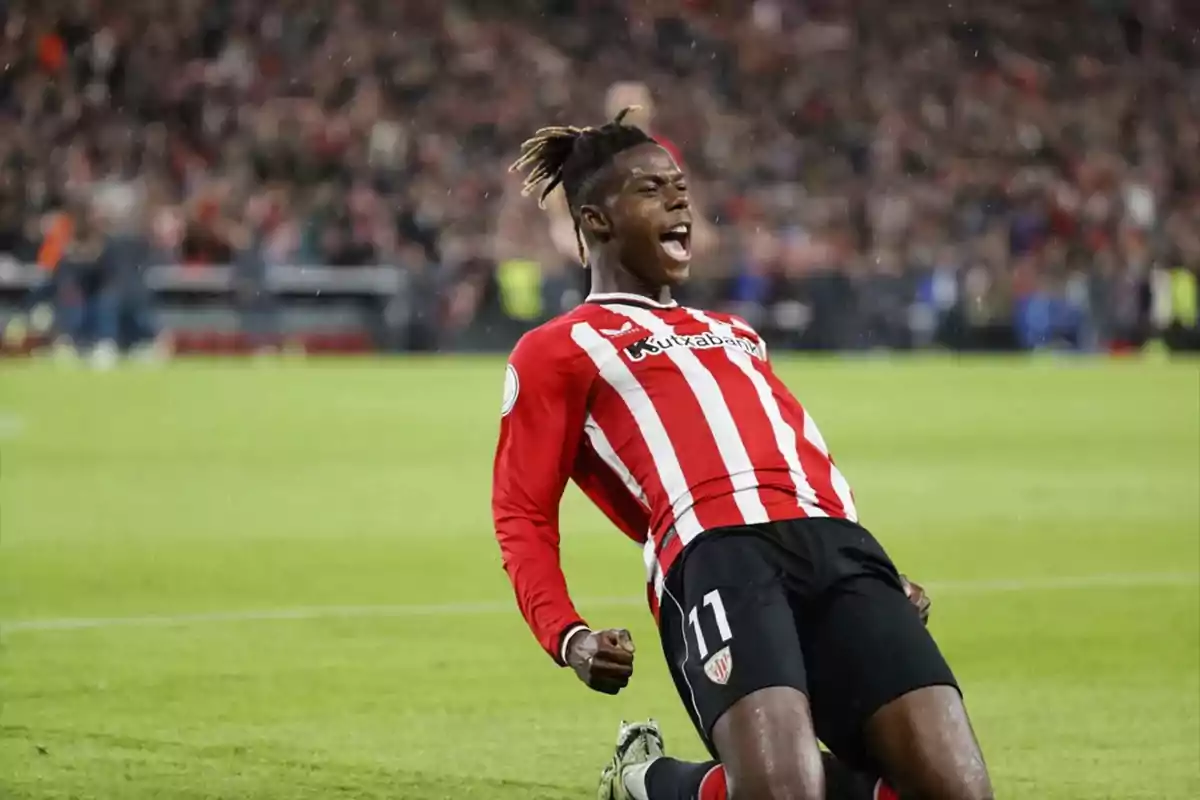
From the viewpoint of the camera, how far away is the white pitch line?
8.14 meters

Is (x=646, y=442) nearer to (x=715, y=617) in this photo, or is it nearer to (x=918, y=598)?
(x=715, y=617)

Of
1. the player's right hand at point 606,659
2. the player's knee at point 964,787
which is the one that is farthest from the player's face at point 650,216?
the player's knee at point 964,787

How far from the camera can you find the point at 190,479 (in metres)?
12.9

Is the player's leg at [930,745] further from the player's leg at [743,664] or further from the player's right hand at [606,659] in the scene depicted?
the player's right hand at [606,659]

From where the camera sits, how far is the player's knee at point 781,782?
13.4ft

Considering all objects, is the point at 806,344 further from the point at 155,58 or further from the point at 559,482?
the point at 559,482

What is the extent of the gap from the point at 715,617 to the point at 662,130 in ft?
88.5

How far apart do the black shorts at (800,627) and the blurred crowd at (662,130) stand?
18.9 meters

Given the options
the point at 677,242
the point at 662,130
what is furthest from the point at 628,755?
the point at 662,130

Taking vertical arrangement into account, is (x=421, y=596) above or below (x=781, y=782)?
below

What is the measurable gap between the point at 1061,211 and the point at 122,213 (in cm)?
1325

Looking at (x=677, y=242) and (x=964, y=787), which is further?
(x=677, y=242)

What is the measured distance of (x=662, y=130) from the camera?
101 feet

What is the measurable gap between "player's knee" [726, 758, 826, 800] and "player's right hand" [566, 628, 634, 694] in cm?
36
